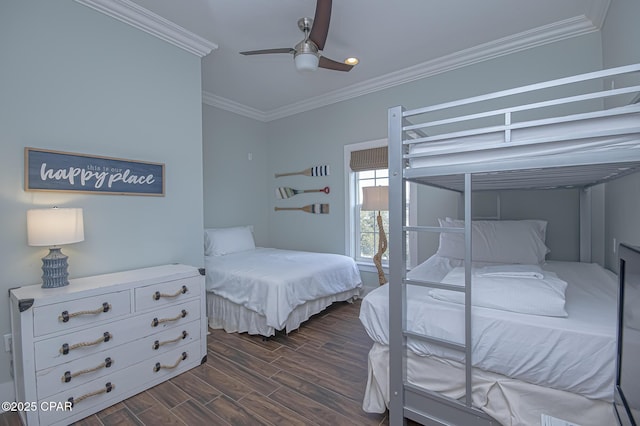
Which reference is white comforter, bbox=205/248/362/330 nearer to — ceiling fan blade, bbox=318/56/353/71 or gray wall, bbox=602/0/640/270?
ceiling fan blade, bbox=318/56/353/71

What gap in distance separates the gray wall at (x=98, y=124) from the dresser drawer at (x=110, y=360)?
1.57 ft

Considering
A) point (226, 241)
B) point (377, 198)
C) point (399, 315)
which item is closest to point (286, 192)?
point (226, 241)

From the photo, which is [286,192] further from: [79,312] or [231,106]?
[79,312]

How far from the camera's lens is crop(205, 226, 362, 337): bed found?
2.62 m

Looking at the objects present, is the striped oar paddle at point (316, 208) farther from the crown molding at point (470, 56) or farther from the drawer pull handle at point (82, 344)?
the drawer pull handle at point (82, 344)

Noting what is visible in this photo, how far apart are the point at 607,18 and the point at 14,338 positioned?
4781 mm

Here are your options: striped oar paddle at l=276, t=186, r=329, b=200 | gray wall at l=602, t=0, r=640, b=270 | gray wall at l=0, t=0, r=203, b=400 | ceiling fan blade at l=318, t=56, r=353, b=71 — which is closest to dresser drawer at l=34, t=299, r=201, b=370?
gray wall at l=0, t=0, r=203, b=400

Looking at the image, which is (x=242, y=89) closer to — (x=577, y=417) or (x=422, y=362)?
(x=422, y=362)

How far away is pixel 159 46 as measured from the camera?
2494 millimetres

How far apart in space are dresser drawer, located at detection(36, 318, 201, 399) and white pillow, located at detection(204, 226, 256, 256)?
4.85 feet

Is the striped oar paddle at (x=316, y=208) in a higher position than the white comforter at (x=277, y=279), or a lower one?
higher

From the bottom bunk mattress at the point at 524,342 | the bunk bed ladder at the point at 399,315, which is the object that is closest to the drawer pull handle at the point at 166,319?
the bottom bunk mattress at the point at 524,342

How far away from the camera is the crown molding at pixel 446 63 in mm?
2570

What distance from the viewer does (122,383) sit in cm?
188
